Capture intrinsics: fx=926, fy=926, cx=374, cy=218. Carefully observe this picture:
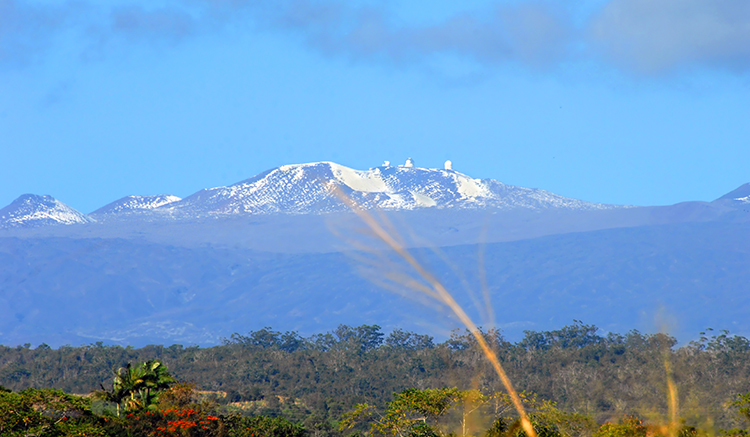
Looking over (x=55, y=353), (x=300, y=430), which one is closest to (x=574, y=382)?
(x=300, y=430)

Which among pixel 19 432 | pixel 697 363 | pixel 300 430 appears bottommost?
pixel 697 363

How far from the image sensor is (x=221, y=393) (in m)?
114

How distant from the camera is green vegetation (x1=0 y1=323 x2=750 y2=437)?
5044 cm

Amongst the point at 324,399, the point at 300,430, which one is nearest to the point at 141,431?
the point at 300,430

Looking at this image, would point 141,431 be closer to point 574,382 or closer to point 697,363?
point 574,382

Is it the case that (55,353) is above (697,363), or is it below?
above

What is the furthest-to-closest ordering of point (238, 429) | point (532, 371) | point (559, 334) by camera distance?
point (559, 334)
point (532, 371)
point (238, 429)

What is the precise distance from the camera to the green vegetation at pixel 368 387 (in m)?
50.4

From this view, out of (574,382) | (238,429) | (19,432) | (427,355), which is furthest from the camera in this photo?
(427,355)

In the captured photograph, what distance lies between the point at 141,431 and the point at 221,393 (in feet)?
214

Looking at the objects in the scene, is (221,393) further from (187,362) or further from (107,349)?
(107,349)

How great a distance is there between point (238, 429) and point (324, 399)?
182 feet

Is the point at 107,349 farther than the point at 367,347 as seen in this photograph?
No

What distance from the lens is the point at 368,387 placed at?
128000 mm
